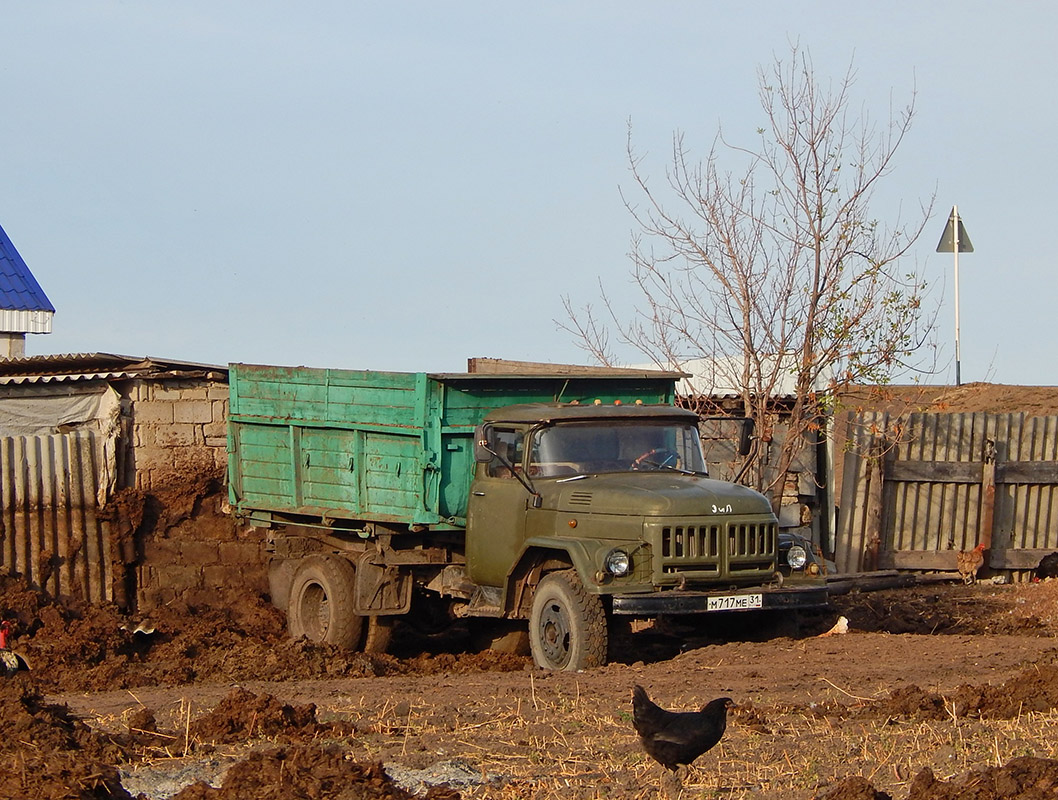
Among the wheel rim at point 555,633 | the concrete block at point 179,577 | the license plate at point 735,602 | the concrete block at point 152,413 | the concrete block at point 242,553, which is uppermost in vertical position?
the concrete block at point 152,413

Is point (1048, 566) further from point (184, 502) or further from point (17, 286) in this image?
point (17, 286)

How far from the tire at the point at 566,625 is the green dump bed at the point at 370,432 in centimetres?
128

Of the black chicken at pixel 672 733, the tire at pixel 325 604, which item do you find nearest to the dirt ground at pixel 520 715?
the black chicken at pixel 672 733

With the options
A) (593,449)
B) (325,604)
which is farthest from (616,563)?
(325,604)

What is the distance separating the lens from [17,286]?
21.9 m

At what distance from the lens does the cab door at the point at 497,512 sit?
10828mm

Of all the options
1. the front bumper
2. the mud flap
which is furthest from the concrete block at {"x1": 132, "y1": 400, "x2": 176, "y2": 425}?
the front bumper

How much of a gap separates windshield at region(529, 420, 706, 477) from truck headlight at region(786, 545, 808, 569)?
1110mm

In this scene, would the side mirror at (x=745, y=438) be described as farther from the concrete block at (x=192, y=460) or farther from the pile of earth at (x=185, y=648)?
the concrete block at (x=192, y=460)

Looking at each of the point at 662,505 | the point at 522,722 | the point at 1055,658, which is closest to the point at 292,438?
the point at 662,505

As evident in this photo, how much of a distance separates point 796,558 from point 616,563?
155 cm

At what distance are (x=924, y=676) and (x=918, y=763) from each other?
2.93 m

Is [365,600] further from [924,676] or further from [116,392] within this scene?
[924,676]

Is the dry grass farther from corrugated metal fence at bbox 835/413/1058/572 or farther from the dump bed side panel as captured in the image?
corrugated metal fence at bbox 835/413/1058/572
